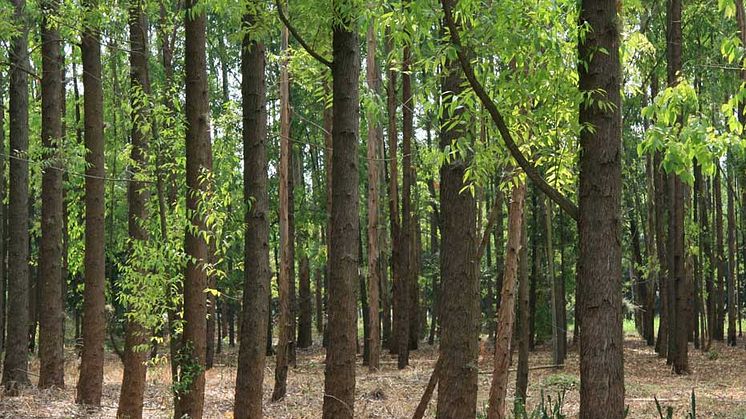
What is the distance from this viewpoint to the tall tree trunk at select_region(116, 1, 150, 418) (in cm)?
1016

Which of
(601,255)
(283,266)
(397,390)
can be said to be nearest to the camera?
(601,255)

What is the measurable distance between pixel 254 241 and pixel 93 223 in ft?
11.5

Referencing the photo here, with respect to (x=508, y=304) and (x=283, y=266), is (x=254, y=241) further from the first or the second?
(x=283, y=266)

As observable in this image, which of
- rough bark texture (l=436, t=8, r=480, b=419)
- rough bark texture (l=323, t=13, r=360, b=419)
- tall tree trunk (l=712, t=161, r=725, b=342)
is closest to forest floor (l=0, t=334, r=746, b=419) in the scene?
tall tree trunk (l=712, t=161, r=725, b=342)

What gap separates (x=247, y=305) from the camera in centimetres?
868

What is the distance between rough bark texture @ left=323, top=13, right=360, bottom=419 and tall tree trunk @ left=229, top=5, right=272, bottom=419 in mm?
1866

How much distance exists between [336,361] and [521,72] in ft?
9.61

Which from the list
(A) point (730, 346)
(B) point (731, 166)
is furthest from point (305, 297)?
(B) point (731, 166)

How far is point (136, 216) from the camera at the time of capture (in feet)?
35.9

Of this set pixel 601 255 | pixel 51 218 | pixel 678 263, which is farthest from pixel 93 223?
pixel 678 263

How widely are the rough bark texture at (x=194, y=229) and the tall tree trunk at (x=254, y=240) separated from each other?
476 mm

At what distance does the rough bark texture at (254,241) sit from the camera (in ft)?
27.7

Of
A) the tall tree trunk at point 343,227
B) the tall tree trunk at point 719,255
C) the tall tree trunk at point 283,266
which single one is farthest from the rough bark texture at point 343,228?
the tall tree trunk at point 719,255

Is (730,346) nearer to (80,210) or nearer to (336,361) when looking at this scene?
(80,210)
